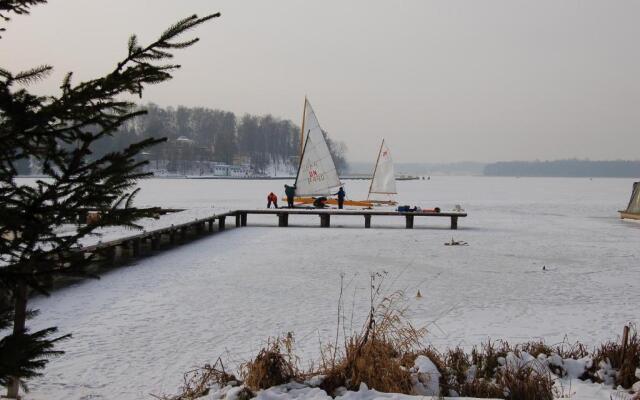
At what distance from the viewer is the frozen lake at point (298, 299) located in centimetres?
552

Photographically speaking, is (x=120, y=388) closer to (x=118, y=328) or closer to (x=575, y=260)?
(x=118, y=328)

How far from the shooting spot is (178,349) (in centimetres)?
574

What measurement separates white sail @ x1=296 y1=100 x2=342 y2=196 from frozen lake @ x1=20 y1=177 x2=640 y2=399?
336 inches

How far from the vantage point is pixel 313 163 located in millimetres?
24016

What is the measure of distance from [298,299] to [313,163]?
1610 cm

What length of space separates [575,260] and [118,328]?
31.9 feet

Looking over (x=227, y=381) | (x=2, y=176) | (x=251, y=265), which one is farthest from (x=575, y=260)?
(x=2, y=176)

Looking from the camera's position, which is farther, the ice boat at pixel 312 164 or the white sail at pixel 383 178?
the white sail at pixel 383 178

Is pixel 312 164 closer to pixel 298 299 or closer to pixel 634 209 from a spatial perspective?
pixel 634 209

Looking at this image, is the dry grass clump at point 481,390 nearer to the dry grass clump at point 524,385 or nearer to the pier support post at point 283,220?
the dry grass clump at point 524,385

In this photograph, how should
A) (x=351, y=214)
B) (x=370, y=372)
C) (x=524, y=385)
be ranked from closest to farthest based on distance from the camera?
1. (x=524, y=385)
2. (x=370, y=372)
3. (x=351, y=214)

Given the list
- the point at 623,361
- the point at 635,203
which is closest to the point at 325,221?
the point at 635,203

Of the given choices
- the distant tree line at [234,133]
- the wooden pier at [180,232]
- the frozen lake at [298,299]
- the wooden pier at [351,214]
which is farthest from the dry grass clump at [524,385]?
the distant tree line at [234,133]

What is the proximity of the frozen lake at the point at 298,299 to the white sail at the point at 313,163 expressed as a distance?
8.53m
